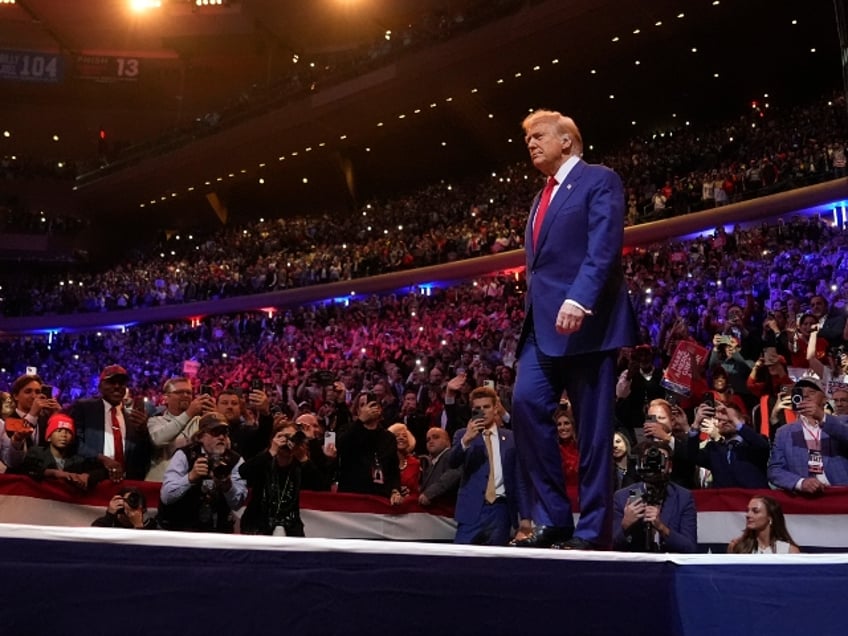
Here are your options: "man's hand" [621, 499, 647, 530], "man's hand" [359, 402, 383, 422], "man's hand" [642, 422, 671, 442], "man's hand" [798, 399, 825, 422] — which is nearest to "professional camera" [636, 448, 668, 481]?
→ "man's hand" [621, 499, 647, 530]

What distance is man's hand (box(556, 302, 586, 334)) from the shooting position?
260cm

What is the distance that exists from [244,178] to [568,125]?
2432 cm

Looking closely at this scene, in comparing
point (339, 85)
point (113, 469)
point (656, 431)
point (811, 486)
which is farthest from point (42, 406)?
point (339, 85)

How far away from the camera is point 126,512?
4.17 metres

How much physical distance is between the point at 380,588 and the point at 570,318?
3.66 feet

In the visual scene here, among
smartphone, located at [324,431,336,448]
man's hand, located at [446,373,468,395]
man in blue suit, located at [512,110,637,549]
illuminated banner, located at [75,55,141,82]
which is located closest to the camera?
man in blue suit, located at [512,110,637,549]

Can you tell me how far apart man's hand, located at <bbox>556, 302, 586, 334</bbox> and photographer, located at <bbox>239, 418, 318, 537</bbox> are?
2.26m

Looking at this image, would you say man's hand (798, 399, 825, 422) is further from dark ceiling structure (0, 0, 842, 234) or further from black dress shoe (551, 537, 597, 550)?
dark ceiling structure (0, 0, 842, 234)

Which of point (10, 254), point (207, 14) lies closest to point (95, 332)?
point (10, 254)

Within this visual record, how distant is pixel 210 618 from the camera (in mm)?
1688

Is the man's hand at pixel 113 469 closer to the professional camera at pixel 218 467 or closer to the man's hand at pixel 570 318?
the professional camera at pixel 218 467

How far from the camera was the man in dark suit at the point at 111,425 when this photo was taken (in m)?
4.91

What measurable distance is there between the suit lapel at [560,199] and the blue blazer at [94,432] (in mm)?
2981

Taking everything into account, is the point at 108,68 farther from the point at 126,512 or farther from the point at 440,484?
the point at 126,512
